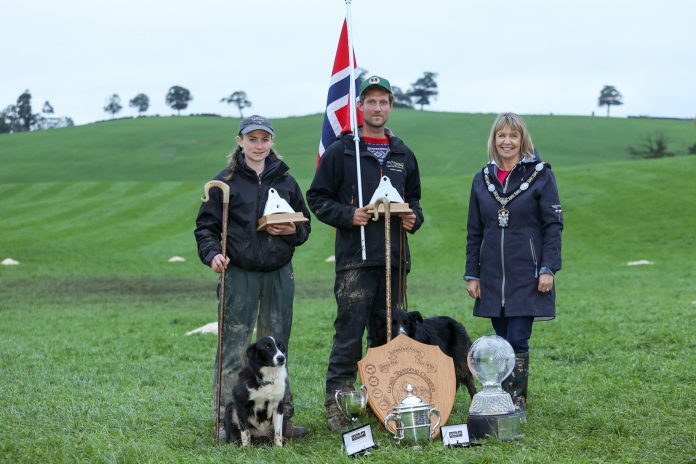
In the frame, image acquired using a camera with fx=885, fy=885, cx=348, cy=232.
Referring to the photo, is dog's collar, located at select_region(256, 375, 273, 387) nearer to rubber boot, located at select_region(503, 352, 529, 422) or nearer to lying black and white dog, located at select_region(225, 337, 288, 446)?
lying black and white dog, located at select_region(225, 337, 288, 446)

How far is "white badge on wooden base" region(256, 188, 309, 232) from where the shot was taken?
6336 mm

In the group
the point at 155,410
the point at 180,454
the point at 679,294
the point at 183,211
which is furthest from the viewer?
the point at 183,211

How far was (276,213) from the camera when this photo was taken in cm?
637

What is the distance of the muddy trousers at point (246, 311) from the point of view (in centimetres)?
655

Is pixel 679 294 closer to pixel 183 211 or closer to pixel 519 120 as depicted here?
pixel 519 120

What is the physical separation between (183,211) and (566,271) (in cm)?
1967

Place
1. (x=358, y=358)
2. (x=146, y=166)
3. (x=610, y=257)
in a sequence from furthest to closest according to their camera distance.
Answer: (x=146, y=166) → (x=610, y=257) → (x=358, y=358)

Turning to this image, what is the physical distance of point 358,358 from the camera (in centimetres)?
701

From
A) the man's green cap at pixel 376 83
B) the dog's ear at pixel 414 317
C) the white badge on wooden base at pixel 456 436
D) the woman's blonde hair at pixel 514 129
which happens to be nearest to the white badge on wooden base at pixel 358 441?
the white badge on wooden base at pixel 456 436

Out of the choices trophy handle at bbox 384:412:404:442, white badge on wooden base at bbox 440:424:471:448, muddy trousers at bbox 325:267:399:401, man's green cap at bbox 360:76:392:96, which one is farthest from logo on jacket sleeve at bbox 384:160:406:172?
white badge on wooden base at bbox 440:424:471:448

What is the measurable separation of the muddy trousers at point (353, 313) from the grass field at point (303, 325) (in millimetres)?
449

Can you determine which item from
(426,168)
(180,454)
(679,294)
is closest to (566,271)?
(679,294)

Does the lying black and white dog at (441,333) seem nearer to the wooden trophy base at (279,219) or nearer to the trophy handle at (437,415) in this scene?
the trophy handle at (437,415)

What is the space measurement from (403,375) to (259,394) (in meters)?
1.04
